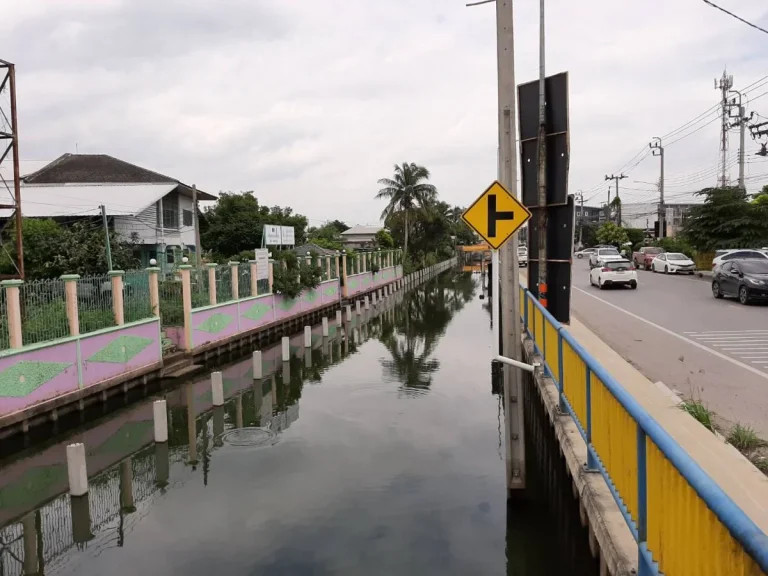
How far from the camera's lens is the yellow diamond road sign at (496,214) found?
6.60m

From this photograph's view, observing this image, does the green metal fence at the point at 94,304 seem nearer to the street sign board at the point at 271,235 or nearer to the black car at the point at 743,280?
the street sign board at the point at 271,235

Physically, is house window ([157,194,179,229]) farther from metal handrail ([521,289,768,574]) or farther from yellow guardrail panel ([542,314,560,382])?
metal handrail ([521,289,768,574])

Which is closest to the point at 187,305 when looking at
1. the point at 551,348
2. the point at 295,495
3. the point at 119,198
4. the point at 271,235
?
the point at 295,495

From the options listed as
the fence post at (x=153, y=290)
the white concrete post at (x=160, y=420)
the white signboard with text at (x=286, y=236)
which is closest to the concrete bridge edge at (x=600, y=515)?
the white concrete post at (x=160, y=420)

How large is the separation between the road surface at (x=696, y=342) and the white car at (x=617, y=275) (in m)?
2.41

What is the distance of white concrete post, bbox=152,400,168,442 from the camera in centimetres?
1038

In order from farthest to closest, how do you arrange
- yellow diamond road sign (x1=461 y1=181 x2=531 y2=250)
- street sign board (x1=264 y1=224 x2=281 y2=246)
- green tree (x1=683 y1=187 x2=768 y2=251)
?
green tree (x1=683 y1=187 x2=768 y2=251), street sign board (x1=264 y1=224 x2=281 y2=246), yellow diamond road sign (x1=461 y1=181 x2=531 y2=250)

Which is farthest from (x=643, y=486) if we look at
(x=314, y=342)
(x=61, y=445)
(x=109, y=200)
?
(x=109, y=200)

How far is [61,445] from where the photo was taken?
34.5 feet

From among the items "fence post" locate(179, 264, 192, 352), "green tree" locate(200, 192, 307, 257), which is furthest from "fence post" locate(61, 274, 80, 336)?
"green tree" locate(200, 192, 307, 257)

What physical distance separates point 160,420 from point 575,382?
7087 mm

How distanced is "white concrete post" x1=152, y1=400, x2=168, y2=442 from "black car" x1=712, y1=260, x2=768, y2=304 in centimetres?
1839

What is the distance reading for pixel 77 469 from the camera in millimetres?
8219

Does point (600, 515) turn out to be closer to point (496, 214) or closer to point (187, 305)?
point (496, 214)
